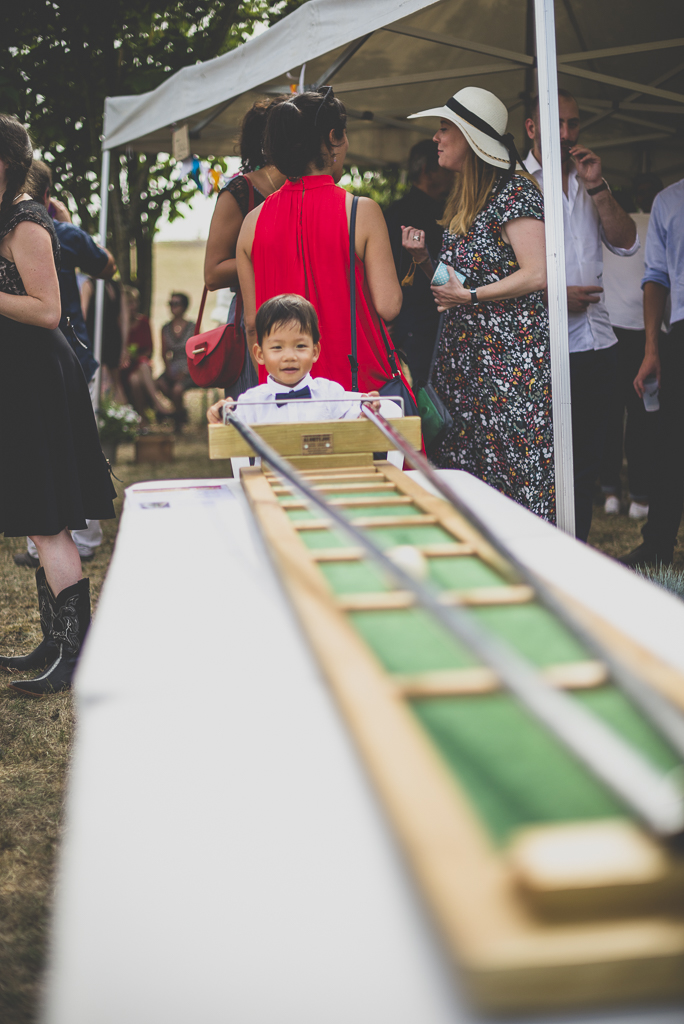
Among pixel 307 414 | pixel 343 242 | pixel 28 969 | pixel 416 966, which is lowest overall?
pixel 28 969

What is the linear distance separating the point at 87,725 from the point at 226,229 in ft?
8.49

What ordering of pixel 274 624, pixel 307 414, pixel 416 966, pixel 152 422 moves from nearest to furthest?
pixel 416 966 < pixel 274 624 < pixel 307 414 < pixel 152 422

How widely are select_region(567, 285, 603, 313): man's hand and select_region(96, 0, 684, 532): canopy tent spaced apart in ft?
1.72

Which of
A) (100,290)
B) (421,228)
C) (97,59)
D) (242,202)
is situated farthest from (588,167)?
(97,59)

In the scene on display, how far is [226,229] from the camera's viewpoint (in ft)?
10.1

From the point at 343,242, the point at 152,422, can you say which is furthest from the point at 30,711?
the point at 152,422

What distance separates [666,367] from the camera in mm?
3275

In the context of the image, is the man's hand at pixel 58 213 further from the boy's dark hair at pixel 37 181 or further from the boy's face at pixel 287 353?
the boy's face at pixel 287 353

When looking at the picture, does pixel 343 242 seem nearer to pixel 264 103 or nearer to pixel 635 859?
pixel 264 103

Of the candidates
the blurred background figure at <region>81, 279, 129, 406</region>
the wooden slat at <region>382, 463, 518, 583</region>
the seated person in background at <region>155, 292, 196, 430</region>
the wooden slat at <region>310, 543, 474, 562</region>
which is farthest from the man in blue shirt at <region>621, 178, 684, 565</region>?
the seated person in background at <region>155, 292, 196, 430</region>

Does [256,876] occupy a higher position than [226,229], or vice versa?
[226,229]

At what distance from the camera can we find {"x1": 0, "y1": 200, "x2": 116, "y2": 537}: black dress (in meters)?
2.42

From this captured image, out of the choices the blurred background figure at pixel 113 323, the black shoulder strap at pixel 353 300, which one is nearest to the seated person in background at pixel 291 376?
the black shoulder strap at pixel 353 300

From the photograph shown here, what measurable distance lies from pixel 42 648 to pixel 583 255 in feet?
7.93
